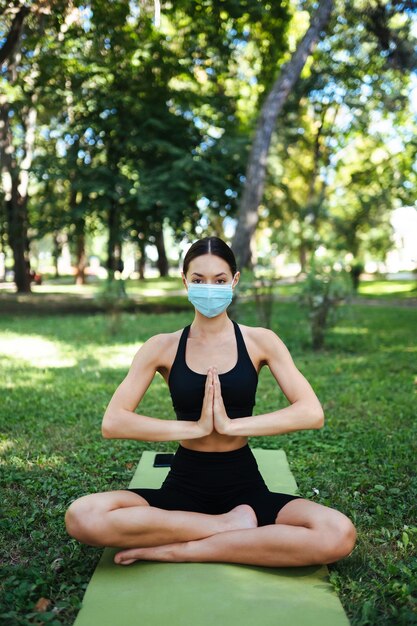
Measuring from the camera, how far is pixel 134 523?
259 cm

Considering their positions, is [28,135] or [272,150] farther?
[272,150]

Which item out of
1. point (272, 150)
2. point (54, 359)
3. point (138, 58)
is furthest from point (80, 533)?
point (272, 150)

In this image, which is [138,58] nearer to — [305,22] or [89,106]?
[89,106]

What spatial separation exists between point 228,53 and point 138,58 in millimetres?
1918

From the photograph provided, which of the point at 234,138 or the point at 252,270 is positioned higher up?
the point at 234,138

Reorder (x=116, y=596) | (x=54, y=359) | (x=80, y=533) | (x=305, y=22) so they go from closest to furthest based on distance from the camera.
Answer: (x=116, y=596) < (x=80, y=533) < (x=54, y=359) < (x=305, y=22)

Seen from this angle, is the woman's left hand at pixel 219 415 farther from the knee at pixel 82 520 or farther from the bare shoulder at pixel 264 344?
the knee at pixel 82 520

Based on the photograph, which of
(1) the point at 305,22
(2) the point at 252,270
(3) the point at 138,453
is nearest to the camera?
(3) the point at 138,453

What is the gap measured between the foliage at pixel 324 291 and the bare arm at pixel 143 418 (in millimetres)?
5611

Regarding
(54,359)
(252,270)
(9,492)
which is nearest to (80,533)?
(9,492)

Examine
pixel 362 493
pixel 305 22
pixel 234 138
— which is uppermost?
pixel 305 22

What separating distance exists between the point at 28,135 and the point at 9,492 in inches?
601

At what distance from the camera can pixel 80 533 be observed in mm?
2637

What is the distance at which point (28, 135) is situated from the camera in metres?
16.9
